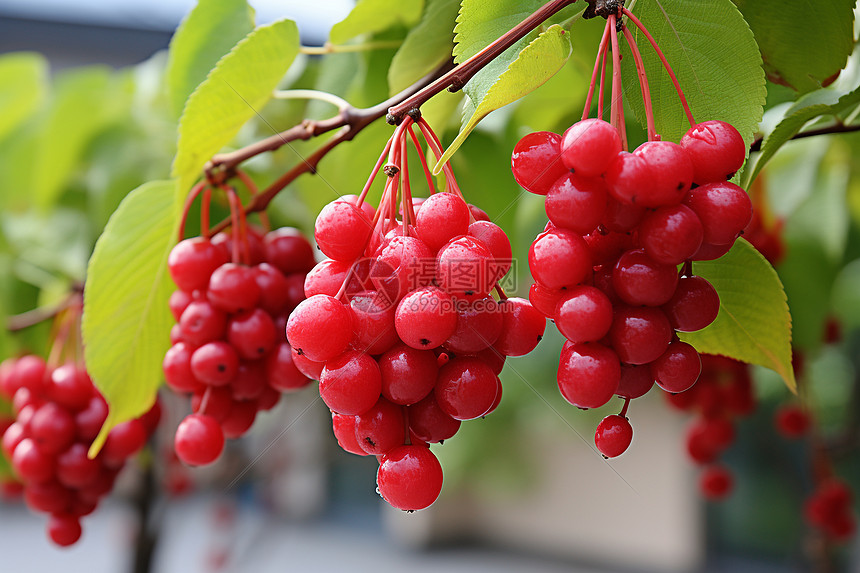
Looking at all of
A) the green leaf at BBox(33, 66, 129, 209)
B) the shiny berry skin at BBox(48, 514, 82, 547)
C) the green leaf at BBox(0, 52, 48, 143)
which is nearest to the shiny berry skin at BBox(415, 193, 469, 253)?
the shiny berry skin at BBox(48, 514, 82, 547)

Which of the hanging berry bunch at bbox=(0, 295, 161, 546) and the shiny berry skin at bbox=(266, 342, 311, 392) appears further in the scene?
the hanging berry bunch at bbox=(0, 295, 161, 546)

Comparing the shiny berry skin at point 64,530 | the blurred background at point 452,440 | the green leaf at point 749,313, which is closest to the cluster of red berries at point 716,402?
the blurred background at point 452,440

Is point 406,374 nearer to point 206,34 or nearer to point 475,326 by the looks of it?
point 475,326

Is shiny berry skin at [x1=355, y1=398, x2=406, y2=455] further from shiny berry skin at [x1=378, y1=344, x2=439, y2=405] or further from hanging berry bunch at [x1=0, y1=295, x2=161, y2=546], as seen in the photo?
hanging berry bunch at [x1=0, y1=295, x2=161, y2=546]

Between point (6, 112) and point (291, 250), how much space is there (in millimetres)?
612

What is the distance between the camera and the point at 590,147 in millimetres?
208

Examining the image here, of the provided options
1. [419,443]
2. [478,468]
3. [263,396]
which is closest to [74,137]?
[263,396]

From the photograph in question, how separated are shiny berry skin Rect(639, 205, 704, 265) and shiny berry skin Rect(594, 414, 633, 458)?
0.06m

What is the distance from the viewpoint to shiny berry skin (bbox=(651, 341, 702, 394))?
228 millimetres

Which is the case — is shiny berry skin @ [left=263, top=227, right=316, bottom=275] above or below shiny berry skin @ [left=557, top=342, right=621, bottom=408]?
below

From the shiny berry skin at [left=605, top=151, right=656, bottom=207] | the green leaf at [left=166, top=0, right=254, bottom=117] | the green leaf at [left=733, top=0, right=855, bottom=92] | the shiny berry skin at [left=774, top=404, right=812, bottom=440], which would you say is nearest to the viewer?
the shiny berry skin at [left=605, top=151, right=656, bottom=207]

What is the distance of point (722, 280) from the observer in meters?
0.30

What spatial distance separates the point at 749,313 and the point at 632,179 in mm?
137

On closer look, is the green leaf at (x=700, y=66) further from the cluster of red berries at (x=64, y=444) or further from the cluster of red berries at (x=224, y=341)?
the cluster of red berries at (x=64, y=444)
